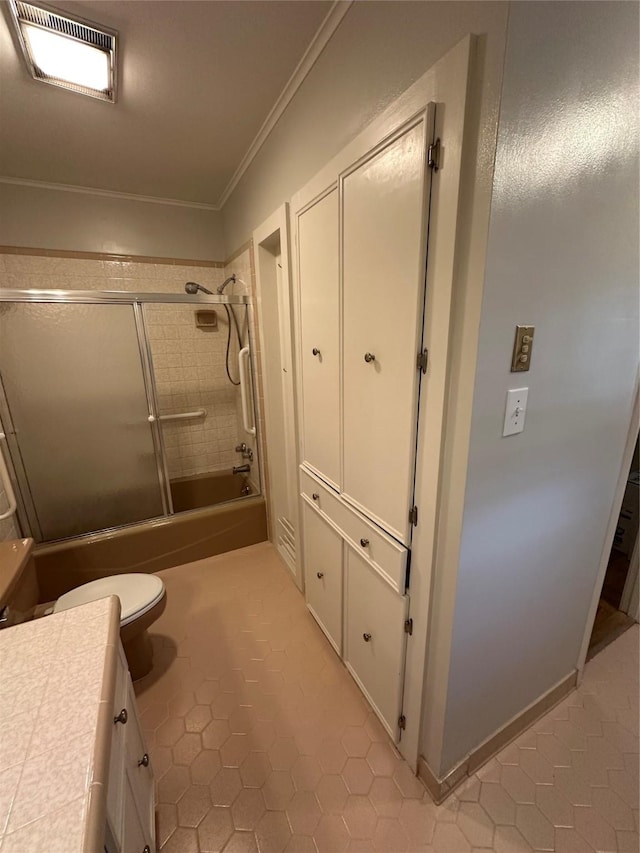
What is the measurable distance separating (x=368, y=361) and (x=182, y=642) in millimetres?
Result: 1756

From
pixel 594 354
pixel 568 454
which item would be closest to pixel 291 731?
pixel 568 454

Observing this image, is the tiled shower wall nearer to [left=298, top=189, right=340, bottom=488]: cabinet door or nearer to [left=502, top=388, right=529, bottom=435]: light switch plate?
[left=298, top=189, right=340, bottom=488]: cabinet door

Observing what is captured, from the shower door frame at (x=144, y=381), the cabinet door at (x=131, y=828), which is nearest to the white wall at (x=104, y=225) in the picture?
the shower door frame at (x=144, y=381)

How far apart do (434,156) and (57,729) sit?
1408mm

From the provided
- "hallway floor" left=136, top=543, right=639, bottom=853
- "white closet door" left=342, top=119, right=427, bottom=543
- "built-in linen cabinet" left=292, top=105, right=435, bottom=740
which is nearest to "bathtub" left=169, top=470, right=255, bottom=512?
"hallway floor" left=136, top=543, right=639, bottom=853

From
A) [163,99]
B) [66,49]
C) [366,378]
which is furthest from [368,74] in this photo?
[66,49]

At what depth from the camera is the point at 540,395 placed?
0.93 meters

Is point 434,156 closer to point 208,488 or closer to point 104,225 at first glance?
point 104,225

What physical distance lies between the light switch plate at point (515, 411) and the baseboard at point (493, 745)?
1.19m

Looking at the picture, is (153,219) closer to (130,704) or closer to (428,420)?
(428,420)

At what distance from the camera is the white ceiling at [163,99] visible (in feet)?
3.54

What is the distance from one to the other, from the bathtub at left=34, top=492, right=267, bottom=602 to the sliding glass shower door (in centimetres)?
17

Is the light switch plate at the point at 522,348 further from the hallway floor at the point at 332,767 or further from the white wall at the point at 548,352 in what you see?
the hallway floor at the point at 332,767

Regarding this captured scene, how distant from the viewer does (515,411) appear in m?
0.88
